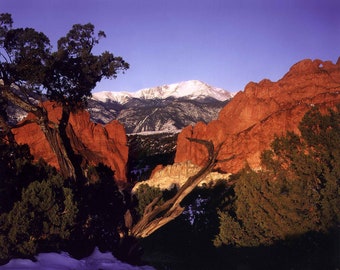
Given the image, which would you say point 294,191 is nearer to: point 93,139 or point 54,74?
point 54,74

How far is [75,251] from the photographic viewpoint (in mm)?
13273

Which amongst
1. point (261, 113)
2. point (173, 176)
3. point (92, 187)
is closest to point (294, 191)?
point (92, 187)

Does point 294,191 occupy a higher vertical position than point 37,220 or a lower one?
higher

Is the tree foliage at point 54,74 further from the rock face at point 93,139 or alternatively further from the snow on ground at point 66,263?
the rock face at point 93,139

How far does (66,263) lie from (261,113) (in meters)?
63.8

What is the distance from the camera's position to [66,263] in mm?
10609

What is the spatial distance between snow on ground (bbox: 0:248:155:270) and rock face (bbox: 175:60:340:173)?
1663 inches

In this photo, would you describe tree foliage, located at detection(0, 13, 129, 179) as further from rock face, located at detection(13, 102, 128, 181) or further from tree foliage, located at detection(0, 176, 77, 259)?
rock face, located at detection(13, 102, 128, 181)

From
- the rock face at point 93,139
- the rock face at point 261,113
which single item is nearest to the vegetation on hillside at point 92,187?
the rock face at point 261,113

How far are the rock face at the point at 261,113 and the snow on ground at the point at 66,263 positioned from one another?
42251mm

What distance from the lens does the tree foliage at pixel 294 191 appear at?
747 inches

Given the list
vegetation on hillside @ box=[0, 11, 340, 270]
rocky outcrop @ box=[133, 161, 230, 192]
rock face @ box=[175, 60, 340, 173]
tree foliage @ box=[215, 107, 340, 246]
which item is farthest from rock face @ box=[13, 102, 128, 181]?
vegetation on hillside @ box=[0, 11, 340, 270]

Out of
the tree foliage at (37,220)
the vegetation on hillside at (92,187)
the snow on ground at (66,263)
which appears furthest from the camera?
the vegetation on hillside at (92,187)

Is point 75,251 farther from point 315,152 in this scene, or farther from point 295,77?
point 295,77
